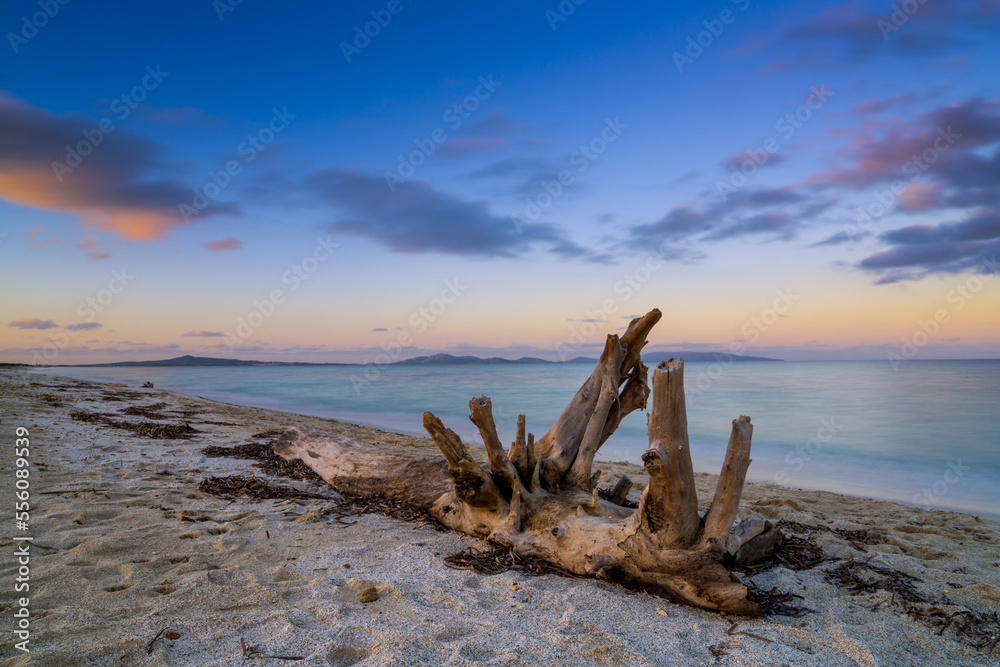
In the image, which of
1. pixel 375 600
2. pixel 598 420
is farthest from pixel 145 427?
pixel 598 420

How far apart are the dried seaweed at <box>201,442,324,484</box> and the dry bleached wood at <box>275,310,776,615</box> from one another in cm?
13

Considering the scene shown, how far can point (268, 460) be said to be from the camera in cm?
613

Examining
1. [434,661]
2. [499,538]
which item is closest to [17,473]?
[499,538]

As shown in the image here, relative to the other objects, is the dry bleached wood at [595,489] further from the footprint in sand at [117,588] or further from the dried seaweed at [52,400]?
the dried seaweed at [52,400]

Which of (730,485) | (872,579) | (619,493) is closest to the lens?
(730,485)

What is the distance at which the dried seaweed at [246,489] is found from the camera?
461 cm

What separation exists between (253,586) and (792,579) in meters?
3.27

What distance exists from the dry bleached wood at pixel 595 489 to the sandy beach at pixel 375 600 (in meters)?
0.17

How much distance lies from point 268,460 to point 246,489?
4.63ft

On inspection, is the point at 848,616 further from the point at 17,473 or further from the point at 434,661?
the point at 17,473

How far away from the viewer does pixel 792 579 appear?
323 centimetres

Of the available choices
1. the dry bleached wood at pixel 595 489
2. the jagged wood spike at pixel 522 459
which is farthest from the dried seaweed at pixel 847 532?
the jagged wood spike at pixel 522 459

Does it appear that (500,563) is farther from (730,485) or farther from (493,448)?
(730,485)

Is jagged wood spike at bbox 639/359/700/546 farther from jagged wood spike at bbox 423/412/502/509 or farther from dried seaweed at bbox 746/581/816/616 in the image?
jagged wood spike at bbox 423/412/502/509
